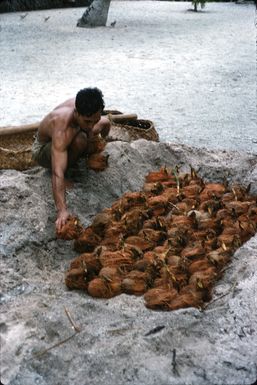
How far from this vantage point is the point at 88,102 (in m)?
3.71

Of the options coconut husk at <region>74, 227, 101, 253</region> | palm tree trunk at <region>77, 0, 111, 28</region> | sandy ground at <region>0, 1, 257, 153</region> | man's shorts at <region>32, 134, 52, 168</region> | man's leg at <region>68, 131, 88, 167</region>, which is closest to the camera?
coconut husk at <region>74, 227, 101, 253</region>

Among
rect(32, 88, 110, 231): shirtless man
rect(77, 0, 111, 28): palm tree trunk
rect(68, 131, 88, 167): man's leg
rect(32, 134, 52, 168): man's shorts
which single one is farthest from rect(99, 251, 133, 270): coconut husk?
rect(77, 0, 111, 28): palm tree trunk

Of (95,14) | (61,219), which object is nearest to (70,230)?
(61,219)

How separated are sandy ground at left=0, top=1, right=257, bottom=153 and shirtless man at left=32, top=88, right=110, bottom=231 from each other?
170 centimetres

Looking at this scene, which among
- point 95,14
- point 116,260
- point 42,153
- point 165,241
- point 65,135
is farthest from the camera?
point 95,14

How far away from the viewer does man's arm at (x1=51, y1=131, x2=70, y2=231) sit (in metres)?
3.60

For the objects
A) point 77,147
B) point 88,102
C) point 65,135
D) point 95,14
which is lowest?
point 95,14

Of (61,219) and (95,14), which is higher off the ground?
(61,219)

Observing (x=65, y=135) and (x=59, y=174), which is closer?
(x=59, y=174)

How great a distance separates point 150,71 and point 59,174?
17.1ft

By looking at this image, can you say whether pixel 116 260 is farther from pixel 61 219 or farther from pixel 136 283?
pixel 61 219

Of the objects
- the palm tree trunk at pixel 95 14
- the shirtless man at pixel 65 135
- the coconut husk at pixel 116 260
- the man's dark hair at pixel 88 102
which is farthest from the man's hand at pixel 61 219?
the palm tree trunk at pixel 95 14

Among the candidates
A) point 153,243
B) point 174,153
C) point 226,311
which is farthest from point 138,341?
point 174,153

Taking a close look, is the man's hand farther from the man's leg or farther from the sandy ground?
the sandy ground
